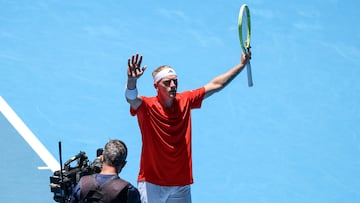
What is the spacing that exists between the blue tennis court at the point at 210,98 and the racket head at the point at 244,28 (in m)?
2.62

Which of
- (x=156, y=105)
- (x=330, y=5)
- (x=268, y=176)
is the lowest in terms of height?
(x=268, y=176)

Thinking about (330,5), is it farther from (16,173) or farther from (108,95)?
(16,173)

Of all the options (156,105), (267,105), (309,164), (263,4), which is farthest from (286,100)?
(156,105)

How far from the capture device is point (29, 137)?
524 inches

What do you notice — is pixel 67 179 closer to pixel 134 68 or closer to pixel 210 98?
pixel 134 68

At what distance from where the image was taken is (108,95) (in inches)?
568

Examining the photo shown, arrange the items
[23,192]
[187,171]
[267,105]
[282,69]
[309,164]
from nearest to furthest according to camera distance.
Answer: [187,171] → [23,192] → [309,164] → [267,105] → [282,69]

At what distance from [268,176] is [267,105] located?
1.97 m

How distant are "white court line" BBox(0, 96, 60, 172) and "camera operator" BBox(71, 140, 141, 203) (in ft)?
15.2

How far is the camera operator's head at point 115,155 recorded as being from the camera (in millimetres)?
7859

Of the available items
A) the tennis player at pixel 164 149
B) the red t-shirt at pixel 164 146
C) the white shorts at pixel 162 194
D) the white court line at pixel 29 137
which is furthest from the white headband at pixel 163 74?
the white court line at pixel 29 137

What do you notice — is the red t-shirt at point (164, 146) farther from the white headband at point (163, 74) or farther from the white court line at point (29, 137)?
the white court line at point (29, 137)

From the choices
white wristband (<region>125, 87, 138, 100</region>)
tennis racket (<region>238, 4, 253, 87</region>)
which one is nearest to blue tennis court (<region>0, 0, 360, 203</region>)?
tennis racket (<region>238, 4, 253, 87</region>)

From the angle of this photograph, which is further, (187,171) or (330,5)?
(330,5)
